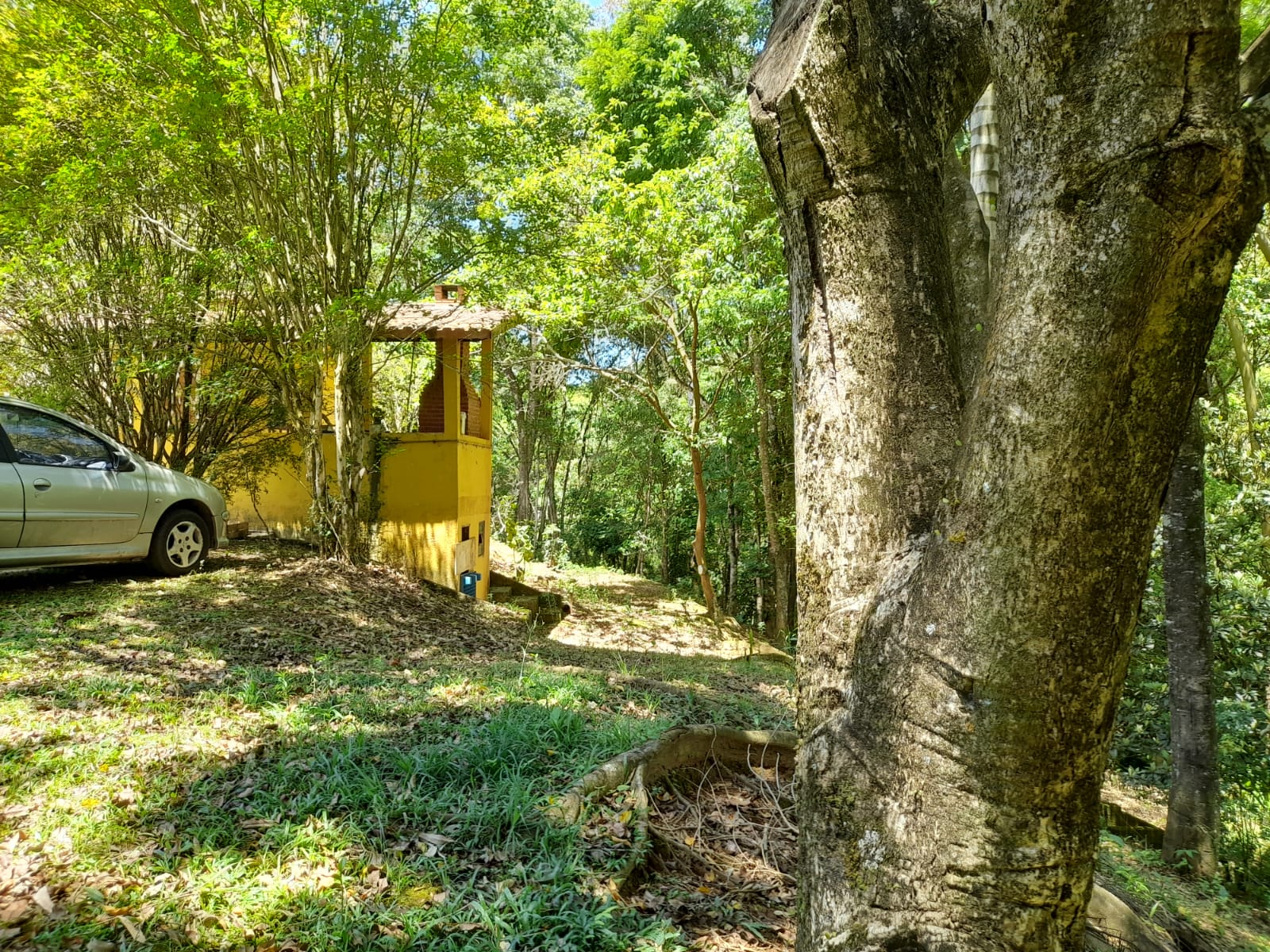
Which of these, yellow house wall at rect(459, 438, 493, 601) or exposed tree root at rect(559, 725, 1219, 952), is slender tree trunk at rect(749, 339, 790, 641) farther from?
exposed tree root at rect(559, 725, 1219, 952)

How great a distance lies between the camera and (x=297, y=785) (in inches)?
128

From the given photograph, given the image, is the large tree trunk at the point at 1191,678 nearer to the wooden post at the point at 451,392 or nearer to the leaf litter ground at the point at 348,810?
the leaf litter ground at the point at 348,810

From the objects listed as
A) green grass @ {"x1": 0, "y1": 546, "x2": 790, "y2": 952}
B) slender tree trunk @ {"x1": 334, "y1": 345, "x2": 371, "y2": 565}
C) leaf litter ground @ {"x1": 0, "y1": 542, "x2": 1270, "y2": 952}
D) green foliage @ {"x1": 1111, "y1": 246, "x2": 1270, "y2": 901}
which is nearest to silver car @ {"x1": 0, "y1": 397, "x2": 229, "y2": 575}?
green grass @ {"x1": 0, "y1": 546, "x2": 790, "y2": 952}

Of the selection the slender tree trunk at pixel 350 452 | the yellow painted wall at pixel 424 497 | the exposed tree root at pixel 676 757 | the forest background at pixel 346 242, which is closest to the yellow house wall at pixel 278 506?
the yellow painted wall at pixel 424 497

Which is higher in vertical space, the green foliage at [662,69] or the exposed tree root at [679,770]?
the green foliage at [662,69]

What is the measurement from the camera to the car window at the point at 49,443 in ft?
21.4

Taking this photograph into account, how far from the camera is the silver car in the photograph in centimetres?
643

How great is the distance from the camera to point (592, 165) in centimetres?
1211

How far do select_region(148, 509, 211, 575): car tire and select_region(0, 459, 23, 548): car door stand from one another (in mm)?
1432

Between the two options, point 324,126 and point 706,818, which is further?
point 324,126

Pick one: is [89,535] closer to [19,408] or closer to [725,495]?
[19,408]

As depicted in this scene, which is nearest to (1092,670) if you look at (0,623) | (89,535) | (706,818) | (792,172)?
(792,172)

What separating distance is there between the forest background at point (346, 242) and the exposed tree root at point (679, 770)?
13.0 ft

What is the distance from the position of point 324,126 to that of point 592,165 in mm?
4450
